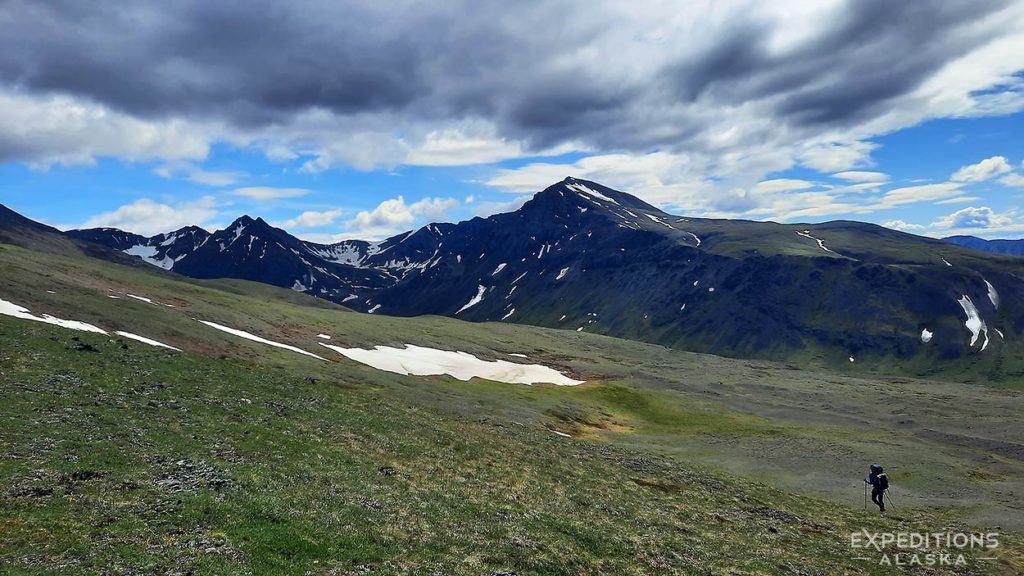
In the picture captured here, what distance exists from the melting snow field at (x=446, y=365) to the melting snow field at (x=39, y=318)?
38.1 metres

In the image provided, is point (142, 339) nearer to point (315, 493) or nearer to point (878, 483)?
point (315, 493)

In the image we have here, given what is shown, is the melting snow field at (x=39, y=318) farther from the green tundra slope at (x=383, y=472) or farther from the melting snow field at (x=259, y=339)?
the melting snow field at (x=259, y=339)

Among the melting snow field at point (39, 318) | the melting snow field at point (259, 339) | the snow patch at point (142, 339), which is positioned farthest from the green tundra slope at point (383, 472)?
the melting snow field at point (259, 339)

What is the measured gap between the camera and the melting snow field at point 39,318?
195 ft

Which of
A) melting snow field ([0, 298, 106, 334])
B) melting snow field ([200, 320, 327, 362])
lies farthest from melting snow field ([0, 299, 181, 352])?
melting snow field ([200, 320, 327, 362])

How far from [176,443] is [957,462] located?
81475 mm

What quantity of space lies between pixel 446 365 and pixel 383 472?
77877 mm

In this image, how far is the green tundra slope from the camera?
21.4 metres

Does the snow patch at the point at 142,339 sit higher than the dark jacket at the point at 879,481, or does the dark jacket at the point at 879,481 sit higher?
the snow patch at the point at 142,339

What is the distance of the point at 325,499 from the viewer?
88.5ft

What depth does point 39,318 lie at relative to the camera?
6075 centimetres

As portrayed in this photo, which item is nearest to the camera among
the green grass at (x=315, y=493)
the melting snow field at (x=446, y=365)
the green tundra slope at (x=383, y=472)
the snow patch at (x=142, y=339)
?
the green grass at (x=315, y=493)

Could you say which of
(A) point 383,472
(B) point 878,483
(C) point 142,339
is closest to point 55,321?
(C) point 142,339

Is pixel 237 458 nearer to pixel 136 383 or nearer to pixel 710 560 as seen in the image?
pixel 136 383
